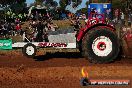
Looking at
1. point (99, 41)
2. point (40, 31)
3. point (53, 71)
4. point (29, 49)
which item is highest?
point (40, 31)

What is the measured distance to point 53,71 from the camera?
9633mm

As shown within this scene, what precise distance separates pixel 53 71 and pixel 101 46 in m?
1.99

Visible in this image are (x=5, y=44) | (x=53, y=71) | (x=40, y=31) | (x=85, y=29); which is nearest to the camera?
(x=53, y=71)

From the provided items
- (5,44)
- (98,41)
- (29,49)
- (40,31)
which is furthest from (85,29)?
(5,44)

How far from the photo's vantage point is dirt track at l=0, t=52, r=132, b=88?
8.01 m

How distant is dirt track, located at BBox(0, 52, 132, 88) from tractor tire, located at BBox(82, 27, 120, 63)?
0.89ft

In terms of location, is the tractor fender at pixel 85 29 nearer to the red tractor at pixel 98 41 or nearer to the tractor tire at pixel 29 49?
the red tractor at pixel 98 41

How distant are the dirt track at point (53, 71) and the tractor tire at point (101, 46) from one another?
0.27m

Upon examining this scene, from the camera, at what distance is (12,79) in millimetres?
8680

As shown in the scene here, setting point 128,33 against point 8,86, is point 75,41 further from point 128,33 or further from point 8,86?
point 8,86

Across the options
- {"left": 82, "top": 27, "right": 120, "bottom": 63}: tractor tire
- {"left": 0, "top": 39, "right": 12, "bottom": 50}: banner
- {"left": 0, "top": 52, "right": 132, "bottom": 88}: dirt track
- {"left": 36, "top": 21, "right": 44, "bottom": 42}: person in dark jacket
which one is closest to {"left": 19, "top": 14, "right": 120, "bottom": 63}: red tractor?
{"left": 82, "top": 27, "right": 120, "bottom": 63}: tractor tire

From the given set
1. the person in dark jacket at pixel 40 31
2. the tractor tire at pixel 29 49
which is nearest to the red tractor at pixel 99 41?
the person in dark jacket at pixel 40 31

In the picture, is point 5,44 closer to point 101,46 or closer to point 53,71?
point 53,71

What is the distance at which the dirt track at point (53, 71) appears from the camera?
8.01 m
